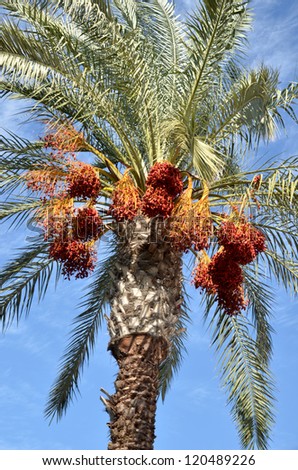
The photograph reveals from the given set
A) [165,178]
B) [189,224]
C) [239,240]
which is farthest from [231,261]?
[165,178]

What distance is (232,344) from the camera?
1375 centimetres

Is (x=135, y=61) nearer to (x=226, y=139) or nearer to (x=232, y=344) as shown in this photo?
(x=226, y=139)

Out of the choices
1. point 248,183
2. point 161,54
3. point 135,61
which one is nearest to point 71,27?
point 161,54

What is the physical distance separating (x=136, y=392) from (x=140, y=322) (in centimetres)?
92

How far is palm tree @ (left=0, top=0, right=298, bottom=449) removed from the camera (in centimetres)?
992

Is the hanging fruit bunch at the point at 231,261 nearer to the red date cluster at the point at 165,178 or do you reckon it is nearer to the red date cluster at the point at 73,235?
the red date cluster at the point at 165,178

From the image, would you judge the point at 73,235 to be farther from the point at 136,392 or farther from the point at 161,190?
the point at 136,392

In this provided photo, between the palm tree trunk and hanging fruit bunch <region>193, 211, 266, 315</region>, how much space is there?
1.68ft

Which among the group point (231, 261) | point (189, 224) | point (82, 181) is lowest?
point (231, 261)

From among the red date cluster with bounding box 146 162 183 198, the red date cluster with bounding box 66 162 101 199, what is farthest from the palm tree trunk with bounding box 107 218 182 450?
the red date cluster with bounding box 66 162 101 199

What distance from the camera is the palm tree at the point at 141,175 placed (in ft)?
32.6

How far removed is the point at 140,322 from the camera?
33.7 ft

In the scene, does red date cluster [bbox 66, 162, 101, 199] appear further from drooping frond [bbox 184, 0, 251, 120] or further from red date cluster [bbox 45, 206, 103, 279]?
drooping frond [bbox 184, 0, 251, 120]

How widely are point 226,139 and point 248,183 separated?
3.47ft
